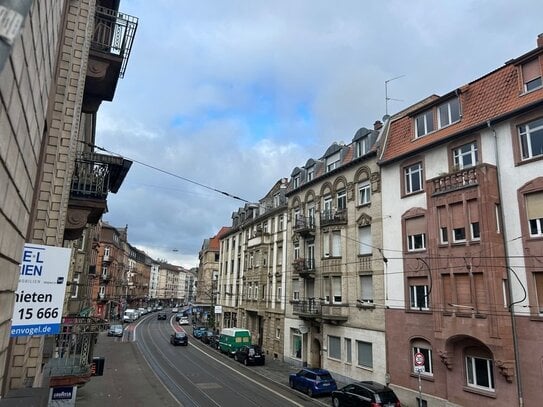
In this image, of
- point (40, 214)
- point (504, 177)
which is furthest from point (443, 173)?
point (40, 214)

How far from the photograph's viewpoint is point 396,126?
2573 centimetres

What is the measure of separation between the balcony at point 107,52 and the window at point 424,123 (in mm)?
17052

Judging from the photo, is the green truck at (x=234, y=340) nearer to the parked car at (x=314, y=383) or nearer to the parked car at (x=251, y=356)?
the parked car at (x=251, y=356)

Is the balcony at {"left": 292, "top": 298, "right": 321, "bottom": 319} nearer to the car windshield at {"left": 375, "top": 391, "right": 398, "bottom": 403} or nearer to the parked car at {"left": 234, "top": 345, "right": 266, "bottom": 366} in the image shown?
the parked car at {"left": 234, "top": 345, "right": 266, "bottom": 366}

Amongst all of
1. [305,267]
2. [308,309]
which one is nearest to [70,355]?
[308,309]

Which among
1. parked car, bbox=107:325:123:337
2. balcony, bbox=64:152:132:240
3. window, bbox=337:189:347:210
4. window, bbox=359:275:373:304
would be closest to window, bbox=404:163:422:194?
window, bbox=337:189:347:210

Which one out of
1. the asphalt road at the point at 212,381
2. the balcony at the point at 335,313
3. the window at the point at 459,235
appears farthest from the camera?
the balcony at the point at 335,313

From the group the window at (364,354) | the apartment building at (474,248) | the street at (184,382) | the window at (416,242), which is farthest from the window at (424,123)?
the street at (184,382)

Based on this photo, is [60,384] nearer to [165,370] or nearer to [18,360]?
[18,360]

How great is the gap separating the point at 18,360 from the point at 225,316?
1951 inches

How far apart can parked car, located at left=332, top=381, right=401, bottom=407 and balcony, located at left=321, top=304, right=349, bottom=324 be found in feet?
22.5

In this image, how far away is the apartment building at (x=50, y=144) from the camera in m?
3.30

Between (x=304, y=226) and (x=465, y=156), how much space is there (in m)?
15.1

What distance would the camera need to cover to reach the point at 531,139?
57.9 ft
